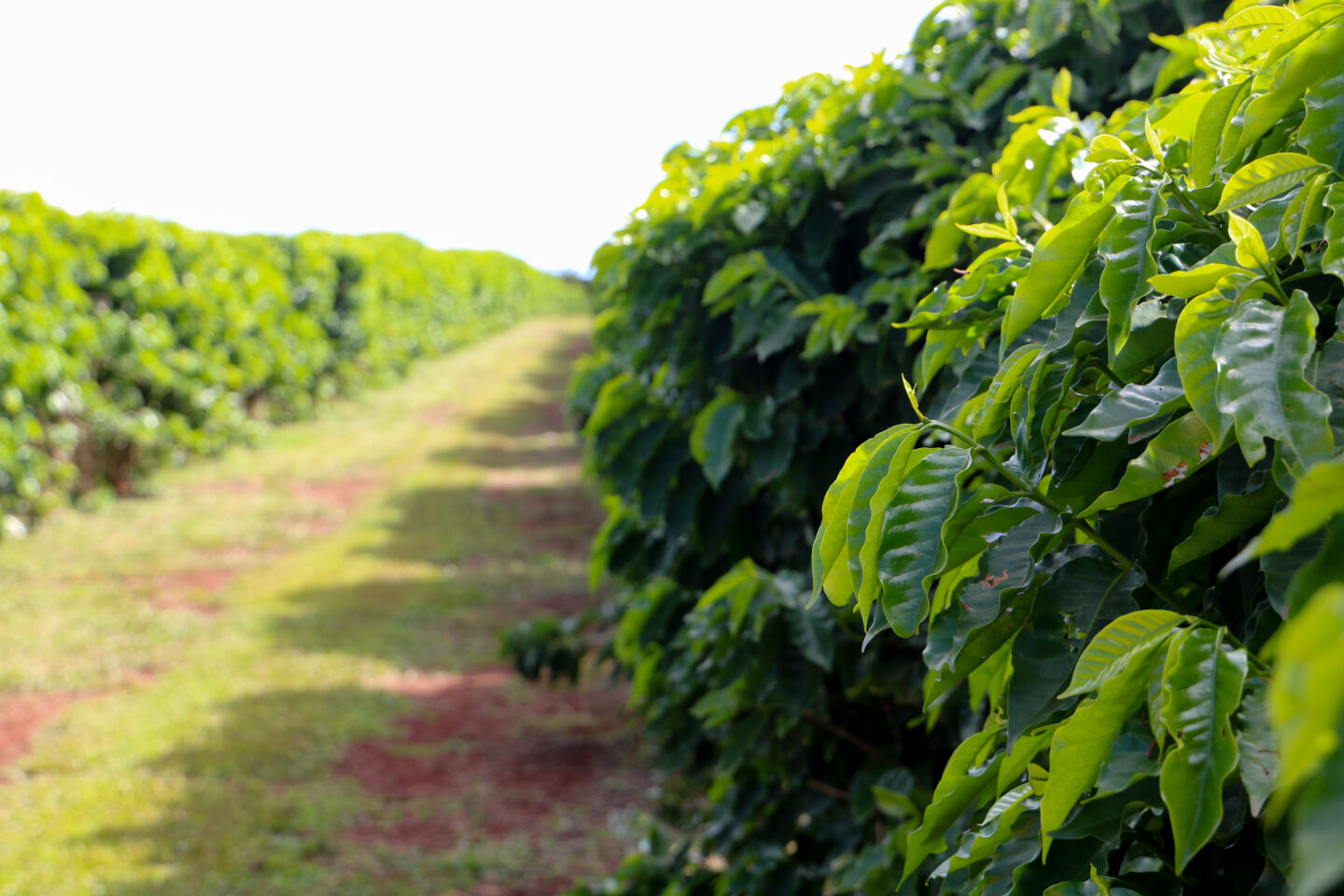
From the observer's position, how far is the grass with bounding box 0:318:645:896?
4.61 meters

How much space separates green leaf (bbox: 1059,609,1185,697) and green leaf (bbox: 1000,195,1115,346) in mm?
293

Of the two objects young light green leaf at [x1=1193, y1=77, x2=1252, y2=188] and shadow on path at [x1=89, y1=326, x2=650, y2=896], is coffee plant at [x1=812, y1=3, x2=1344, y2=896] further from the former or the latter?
shadow on path at [x1=89, y1=326, x2=650, y2=896]

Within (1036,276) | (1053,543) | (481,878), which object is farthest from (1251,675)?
(481,878)

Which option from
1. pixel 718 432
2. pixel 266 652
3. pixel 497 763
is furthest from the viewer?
pixel 266 652

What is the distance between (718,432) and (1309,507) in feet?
5.92

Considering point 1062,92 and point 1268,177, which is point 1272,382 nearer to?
point 1268,177

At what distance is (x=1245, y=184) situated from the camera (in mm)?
873

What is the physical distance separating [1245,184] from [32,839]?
5431 millimetres

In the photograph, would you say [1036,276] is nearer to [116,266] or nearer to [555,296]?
[116,266]

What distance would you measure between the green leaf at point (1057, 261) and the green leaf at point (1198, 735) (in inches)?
14.1

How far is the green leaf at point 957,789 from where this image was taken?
3.37ft

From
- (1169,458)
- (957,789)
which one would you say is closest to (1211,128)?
(1169,458)

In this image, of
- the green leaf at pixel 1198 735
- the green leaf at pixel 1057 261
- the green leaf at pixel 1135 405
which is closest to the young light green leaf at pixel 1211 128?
the green leaf at pixel 1057 261

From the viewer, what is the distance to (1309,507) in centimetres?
54
